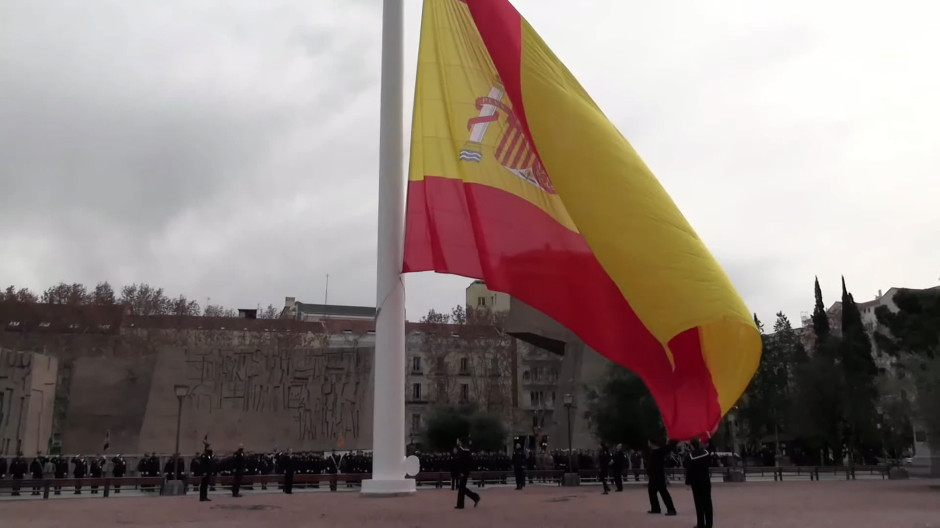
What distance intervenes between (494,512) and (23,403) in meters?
36.4

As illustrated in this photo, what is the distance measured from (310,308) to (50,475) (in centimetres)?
8954

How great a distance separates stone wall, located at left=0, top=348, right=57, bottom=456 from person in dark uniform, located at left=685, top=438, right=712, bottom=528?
1548 inches

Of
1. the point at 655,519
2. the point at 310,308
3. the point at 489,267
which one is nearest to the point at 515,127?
the point at 489,267

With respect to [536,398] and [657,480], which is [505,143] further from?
[536,398]

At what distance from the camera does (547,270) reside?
1398 cm

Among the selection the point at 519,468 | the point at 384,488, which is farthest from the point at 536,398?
the point at 384,488

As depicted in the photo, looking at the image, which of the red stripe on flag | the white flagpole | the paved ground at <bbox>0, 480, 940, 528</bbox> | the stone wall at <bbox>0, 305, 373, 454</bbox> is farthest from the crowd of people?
the stone wall at <bbox>0, 305, 373, 454</bbox>

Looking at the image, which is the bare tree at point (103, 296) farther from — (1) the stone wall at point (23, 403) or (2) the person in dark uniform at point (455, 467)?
(2) the person in dark uniform at point (455, 467)

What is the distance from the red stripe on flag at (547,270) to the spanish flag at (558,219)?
2 centimetres

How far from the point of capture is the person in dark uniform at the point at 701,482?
38.7 feet

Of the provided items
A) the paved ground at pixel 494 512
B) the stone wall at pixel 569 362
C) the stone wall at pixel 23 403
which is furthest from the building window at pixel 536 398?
the paved ground at pixel 494 512

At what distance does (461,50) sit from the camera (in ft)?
53.4

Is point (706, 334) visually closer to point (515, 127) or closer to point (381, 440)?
→ point (515, 127)

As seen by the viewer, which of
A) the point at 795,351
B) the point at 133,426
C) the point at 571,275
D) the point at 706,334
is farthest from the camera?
the point at 795,351
